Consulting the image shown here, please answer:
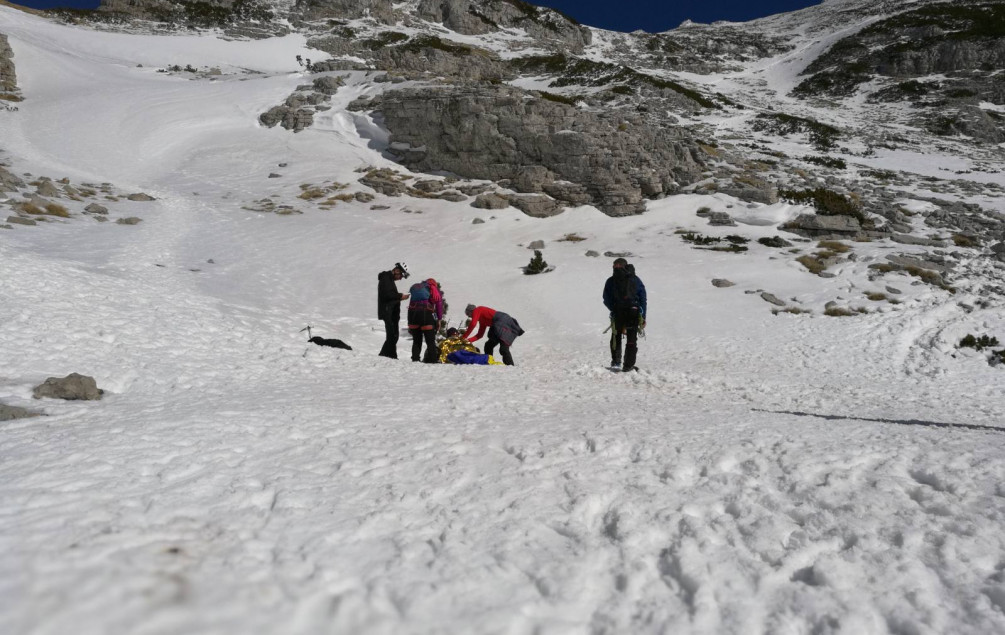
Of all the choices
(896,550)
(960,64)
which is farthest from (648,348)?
(960,64)

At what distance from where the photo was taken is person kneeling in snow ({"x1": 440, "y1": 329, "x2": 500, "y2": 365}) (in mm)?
9836

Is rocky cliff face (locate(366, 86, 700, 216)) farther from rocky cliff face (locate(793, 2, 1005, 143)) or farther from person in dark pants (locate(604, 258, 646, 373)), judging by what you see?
rocky cliff face (locate(793, 2, 1005, 143))

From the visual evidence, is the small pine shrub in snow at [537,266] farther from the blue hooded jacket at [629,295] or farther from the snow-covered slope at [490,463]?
the blue hooded jacket at [629,295]

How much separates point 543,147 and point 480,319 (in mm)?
16804

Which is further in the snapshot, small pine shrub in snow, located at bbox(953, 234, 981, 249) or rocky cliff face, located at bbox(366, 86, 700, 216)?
rocky cliff face, located at bbox(366, 86, 700, 216)

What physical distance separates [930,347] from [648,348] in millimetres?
5958

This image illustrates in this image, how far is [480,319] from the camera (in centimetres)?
1015

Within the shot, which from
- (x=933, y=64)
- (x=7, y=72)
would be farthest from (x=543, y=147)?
(x=933, y=64)

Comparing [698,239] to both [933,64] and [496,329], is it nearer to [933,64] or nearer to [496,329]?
[496,329]

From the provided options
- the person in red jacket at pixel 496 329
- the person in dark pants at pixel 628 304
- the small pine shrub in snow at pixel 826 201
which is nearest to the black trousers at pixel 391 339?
the person in red jacket at pixel 496 329

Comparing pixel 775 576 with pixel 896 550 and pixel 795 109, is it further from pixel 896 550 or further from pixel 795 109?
pixel 795 109

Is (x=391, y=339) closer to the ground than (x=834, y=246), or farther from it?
closer to the ground

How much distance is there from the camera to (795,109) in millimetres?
50938

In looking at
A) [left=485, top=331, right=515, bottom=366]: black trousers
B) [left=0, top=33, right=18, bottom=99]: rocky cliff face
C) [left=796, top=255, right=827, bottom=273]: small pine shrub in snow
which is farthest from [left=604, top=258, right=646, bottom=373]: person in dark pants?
[left=0, top=33, right=18, bottom=99]: rocky cliff face
